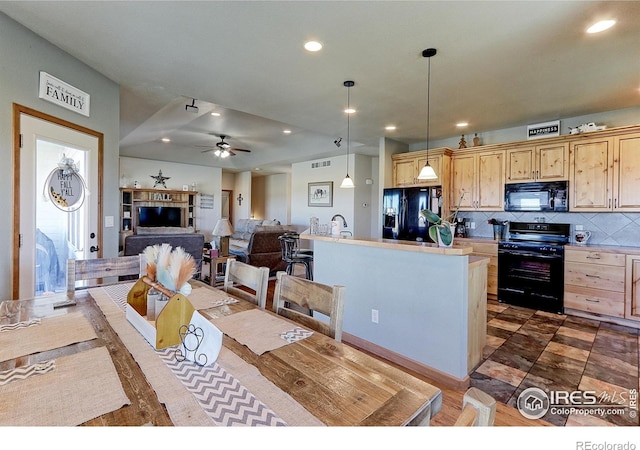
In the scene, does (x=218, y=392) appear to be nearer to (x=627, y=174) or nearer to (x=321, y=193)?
(x=627, y=174)

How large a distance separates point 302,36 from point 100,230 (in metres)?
2.76

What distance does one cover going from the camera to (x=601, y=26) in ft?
7.38

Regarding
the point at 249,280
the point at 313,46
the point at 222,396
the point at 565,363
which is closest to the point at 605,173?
the point at 565,363

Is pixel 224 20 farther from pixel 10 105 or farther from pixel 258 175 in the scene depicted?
pixel 258 175

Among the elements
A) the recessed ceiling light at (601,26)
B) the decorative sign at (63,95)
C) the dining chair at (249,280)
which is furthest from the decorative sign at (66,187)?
the recessed ceiling light at (601,26)

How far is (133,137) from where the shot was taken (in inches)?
263

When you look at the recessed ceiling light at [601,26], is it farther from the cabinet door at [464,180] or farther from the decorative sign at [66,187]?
the decorative sign at [66,187]

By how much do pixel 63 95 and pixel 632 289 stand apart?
20.3ft

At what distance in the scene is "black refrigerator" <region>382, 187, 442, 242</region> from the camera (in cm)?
514

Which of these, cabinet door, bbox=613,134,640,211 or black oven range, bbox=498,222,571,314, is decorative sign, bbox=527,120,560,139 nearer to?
cabinet door, bbox=613,134,640,211

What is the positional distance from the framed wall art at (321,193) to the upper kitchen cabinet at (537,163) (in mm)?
4095

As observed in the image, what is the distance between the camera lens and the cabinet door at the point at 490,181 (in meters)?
4.77

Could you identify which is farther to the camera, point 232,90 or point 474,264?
point 232,90
